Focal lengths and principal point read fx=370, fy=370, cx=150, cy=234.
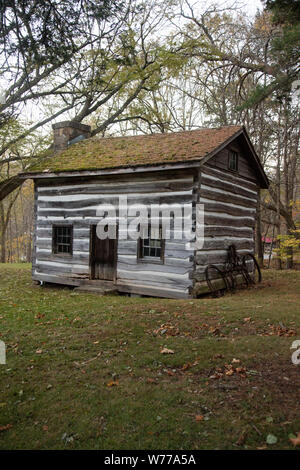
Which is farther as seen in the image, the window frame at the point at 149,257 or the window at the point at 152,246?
the window at the point at 152,246

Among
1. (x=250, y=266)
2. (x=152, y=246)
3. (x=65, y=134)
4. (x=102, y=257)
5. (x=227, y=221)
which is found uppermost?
(x=65, y=134)

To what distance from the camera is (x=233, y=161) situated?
42.6 feet

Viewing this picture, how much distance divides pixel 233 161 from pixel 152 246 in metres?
4.34

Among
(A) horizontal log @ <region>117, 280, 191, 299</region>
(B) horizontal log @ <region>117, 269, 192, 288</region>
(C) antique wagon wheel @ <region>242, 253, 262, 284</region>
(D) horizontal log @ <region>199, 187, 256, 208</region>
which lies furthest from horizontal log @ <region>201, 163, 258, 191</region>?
(A) horizontal log @ <region>117, 280, 191, 299</region>

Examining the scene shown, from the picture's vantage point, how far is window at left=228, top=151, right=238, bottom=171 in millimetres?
12614

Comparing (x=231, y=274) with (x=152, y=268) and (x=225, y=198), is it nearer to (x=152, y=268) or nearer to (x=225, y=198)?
(x=225, y=198)

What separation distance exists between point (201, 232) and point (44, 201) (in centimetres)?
635

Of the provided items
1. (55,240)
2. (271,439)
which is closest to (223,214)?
(55,240)

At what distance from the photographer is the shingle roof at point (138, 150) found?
36.0 ft

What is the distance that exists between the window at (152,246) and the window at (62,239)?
3139mm

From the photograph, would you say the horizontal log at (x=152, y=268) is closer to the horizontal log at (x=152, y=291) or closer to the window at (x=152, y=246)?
the window at (x=152, y=246)

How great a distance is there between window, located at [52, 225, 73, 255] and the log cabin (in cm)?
4

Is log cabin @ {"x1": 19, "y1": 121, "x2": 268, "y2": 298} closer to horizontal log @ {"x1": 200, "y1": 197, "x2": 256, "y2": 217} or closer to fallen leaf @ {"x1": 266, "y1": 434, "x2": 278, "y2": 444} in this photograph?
horizontal log @ {"x1": 200, "y1": 197, "x2": 256, "y2": 217}

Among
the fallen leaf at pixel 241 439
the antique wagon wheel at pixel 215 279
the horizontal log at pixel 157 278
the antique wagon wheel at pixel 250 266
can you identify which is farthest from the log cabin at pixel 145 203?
the fallen leaf at pixel 241 439
